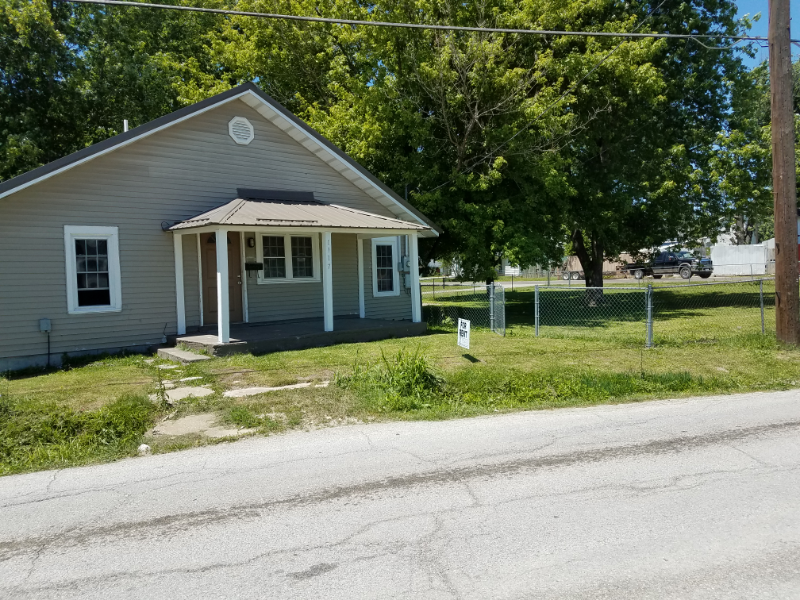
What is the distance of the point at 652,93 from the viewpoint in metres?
20.6

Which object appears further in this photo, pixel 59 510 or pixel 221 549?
pixel 59 510

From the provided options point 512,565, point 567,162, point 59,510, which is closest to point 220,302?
point 59,510

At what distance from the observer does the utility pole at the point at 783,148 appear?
11203mm

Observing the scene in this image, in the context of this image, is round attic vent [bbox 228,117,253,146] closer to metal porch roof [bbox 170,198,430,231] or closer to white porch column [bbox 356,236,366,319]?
metal porch roof [bbox 170,198,430,231]

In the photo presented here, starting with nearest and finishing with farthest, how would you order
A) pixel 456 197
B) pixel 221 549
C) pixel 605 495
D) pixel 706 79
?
1. pixel 221 549
2. pixel 605 495
3. pixel 456 197
4. pixel 706 79

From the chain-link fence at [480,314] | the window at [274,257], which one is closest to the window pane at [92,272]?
the window at [274,257]

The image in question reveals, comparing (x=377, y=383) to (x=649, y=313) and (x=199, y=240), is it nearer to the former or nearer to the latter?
(x=649, y=313)

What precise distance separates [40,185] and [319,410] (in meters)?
7.86

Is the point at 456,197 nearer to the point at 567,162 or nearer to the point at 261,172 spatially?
the point at 567,162

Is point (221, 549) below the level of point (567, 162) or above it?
below

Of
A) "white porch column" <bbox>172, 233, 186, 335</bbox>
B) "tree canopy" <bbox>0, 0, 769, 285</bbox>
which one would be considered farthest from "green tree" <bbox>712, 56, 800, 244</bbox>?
"white porch column" <bbox>172, 233, 186, 335</bbox>

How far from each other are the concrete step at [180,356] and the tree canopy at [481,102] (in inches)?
357

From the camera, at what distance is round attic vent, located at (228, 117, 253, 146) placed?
14156 mm

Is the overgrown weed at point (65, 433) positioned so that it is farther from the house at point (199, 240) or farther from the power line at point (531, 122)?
the power line at point (531, 122)
